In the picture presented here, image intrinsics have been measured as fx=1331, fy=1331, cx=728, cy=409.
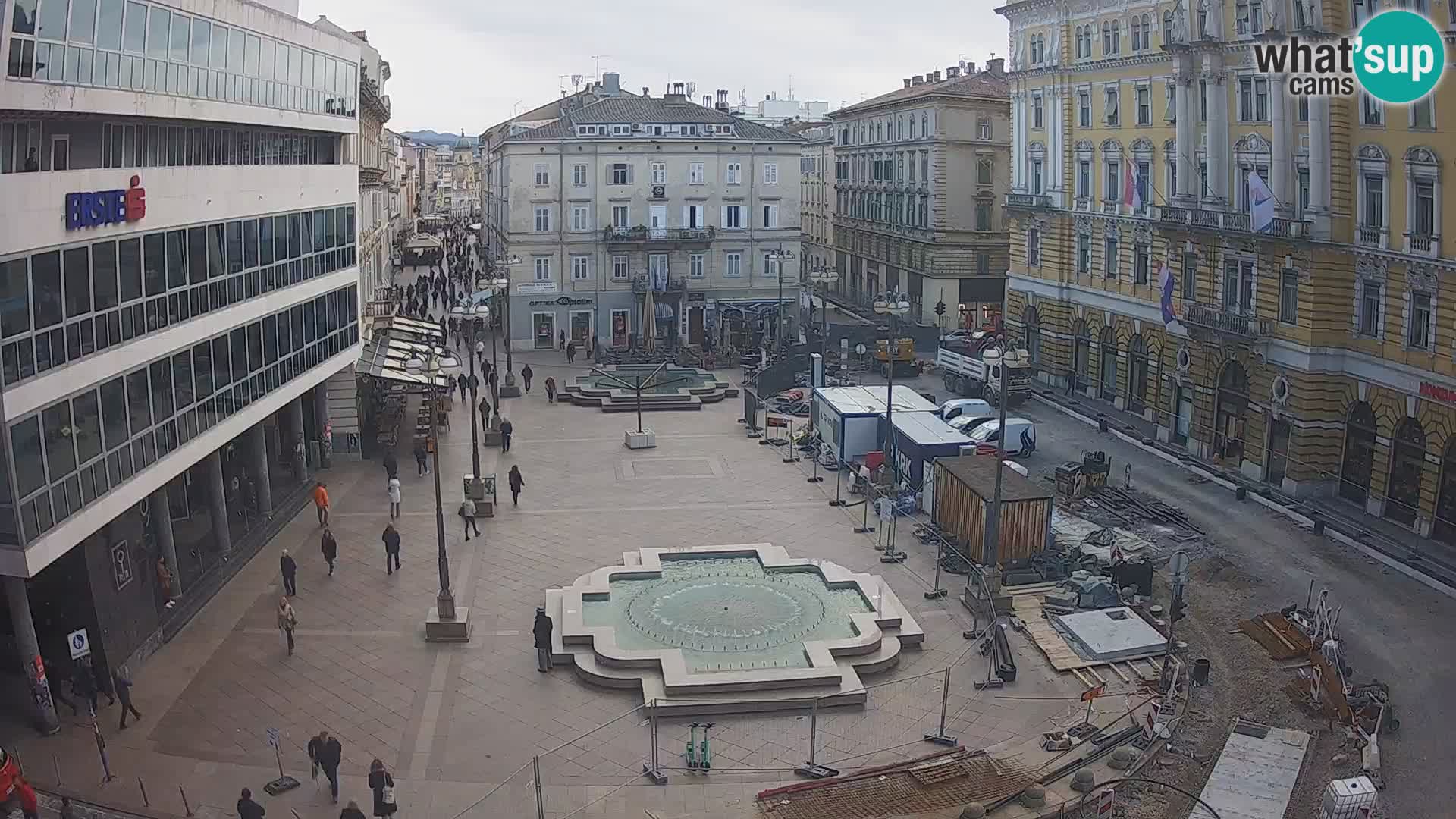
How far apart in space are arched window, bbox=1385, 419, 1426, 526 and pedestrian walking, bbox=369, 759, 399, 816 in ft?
88.6

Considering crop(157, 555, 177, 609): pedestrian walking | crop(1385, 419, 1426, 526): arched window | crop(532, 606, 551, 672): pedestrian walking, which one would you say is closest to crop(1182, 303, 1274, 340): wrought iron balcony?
crop(1385, 419, 1426, 526): arched window

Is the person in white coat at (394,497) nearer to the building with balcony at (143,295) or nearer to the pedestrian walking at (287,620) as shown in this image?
the building with balcony at (143,295)

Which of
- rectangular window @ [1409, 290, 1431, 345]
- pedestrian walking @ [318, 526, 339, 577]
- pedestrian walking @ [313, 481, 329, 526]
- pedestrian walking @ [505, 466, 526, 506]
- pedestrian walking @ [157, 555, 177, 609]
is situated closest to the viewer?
pedestrian walking @ [157, 555, 177, 609]

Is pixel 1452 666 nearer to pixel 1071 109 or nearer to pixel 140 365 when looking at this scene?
pixel 140 365

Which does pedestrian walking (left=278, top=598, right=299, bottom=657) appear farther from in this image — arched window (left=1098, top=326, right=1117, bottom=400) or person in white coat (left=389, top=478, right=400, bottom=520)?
arched window (left=1098, top=326, right=1117, bottom=400)

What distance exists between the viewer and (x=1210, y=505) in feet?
123

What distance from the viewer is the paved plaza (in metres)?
20.8

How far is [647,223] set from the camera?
67812 mm

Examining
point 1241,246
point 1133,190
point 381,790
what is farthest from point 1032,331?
point 381,790

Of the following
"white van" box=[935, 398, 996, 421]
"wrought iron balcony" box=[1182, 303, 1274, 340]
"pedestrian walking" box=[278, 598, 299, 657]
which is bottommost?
"pedestrian walking" box=[278, 598, 299, 657]

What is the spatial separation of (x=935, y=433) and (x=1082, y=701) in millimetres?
14548

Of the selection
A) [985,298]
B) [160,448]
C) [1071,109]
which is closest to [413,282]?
[985,298]

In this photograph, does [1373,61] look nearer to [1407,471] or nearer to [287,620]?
[1407,471]

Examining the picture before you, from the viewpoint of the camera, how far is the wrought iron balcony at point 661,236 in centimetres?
6669
